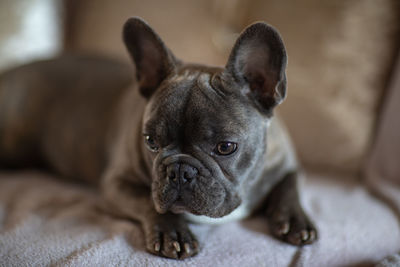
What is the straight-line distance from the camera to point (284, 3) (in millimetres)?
2018

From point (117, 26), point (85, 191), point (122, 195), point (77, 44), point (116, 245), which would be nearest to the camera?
point (116, 245)

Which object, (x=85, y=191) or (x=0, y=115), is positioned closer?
(x=85, y=191)

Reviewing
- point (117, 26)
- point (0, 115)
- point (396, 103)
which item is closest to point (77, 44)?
point (117, 26)

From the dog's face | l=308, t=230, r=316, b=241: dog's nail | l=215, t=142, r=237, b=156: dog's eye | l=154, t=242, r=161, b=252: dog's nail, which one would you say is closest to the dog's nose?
the dog's face

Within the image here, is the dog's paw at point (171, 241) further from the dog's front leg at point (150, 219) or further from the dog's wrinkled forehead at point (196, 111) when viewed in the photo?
the dog's wrinkled forehead at point (196, 111)

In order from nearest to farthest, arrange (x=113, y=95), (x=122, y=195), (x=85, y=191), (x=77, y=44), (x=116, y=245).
Result: (x=116, y=245)
(x=122, y=195)
(x=85, y=191)
(x=113, y=95)
(x=77, y=44)

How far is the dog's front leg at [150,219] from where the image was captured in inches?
47.4

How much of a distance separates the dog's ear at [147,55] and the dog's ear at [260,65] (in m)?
0.28

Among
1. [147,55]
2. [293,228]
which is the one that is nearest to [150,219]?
[293,228]

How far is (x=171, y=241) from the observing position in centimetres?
122

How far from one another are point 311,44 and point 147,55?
97 cm

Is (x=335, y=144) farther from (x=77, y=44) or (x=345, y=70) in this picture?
(x=77, y=44)

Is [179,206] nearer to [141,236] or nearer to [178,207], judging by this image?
[178,207]

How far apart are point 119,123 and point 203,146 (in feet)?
2.42
